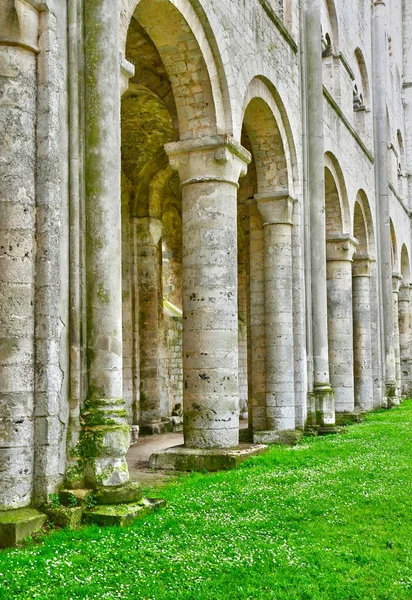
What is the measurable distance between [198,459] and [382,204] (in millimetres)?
14230

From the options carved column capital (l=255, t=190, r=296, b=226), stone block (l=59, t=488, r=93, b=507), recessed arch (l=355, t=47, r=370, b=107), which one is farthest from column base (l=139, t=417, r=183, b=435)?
recessed arch (l=355, t=47, r=370, b=107)

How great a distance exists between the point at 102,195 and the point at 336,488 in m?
3.66

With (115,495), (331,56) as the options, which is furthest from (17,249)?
(331,56)

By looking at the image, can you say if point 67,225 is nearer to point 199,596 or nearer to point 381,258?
point 199,596

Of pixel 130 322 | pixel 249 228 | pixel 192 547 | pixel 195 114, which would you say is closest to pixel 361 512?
pixel 192 547

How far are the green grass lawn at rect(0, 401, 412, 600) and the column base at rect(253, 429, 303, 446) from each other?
9.89 ft

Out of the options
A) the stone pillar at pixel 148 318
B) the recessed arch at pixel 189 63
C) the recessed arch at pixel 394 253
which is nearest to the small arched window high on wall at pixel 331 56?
the stone pillar at pixel 148 318

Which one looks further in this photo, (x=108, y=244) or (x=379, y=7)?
(x=379, y=7)

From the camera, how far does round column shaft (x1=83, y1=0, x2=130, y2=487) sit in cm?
569

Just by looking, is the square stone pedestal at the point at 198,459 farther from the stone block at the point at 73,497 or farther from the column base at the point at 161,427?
the column base at the point at 161,427

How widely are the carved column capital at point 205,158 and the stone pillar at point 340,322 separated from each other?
24.9ft

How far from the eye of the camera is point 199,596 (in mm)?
4070

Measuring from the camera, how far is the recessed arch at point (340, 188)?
15072 mm

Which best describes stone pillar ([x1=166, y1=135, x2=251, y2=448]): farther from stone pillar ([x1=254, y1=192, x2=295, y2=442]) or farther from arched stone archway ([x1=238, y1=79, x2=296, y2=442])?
stone pillar ([x1=254, y1=192, x2=295, y2=442])
